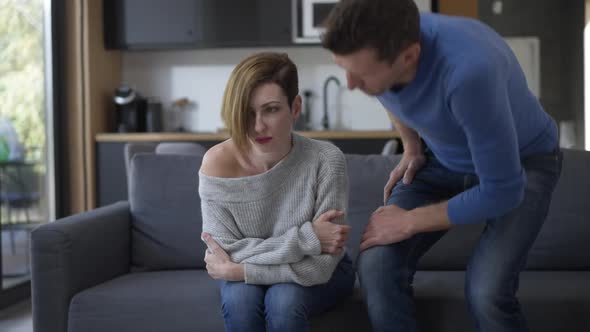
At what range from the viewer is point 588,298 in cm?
195

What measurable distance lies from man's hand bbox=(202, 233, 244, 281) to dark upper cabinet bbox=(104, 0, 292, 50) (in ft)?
11.7

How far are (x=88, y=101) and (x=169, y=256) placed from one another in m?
2.85

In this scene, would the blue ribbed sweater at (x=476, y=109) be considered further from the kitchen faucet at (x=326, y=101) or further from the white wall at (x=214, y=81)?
the white wall at (x=214, y=81)

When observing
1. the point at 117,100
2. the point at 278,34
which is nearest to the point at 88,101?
the point at 117,100

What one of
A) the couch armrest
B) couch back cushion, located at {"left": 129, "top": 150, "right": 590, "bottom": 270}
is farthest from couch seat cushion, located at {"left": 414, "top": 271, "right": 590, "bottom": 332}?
the couch armrest

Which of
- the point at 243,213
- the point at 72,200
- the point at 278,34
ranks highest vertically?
the point at 278,34

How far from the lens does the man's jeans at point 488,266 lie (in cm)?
156

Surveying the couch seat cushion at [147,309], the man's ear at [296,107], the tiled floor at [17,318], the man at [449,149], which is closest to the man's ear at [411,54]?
the man at [449,149]

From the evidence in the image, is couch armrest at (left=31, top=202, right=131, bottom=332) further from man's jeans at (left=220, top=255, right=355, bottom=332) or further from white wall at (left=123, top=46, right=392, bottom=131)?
white wall at (left=123, top=46, right=392, bottom=131)

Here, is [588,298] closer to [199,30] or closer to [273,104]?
[273,104]

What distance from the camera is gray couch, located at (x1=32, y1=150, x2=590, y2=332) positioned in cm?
195

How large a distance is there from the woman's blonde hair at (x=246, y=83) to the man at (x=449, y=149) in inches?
11.6

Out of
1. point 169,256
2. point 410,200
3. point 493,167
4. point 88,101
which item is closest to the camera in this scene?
point 493,167

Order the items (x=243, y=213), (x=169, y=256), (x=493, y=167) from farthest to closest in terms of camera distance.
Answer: (x=169, y=256) → (x=243, y=213) → (x=493, y=167)
